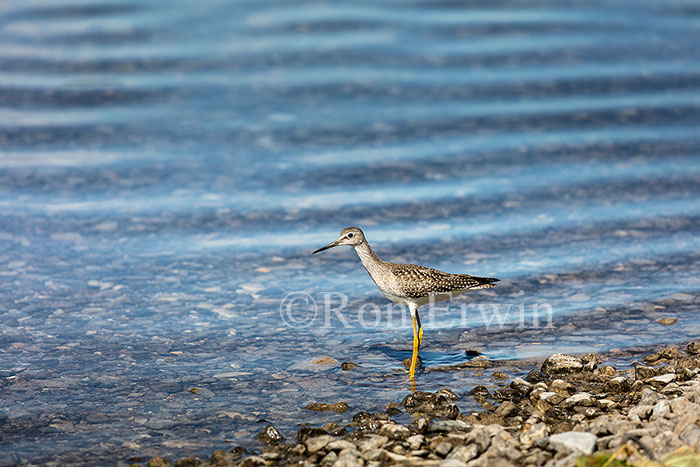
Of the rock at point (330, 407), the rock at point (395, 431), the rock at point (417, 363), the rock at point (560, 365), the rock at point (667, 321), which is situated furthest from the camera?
the rock at point (667, 321)

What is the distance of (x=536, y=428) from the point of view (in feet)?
22.2

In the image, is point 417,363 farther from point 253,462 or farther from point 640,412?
point 253,462

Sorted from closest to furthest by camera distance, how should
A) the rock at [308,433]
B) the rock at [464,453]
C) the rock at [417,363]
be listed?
the rock at [464,453] < the rock at [308,433] < the rock at [417,363]

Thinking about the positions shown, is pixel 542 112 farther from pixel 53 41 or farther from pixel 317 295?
pixel 53 41

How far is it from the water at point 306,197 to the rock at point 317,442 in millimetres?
591

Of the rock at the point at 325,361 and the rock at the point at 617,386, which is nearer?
the rock at the point at 617,386

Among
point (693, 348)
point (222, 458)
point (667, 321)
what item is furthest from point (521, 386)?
point (222, 458)

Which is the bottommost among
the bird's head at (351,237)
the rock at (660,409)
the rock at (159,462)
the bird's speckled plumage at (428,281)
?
the rock at (159,462)

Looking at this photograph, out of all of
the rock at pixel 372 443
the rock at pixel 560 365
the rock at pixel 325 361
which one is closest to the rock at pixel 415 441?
the rock at pixel 372 443

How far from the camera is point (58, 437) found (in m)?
7.35

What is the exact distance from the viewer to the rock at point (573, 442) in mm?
6230

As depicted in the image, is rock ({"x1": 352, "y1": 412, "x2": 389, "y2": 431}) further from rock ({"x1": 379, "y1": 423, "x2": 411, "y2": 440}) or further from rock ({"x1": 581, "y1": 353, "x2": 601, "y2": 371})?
rock ({"x1": 581, "y1": 353, "x2": 601, "y2": 371})

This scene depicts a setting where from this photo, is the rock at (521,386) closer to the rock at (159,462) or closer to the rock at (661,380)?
the rock at (661,380)

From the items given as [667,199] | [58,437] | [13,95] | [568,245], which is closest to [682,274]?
[568,245]
